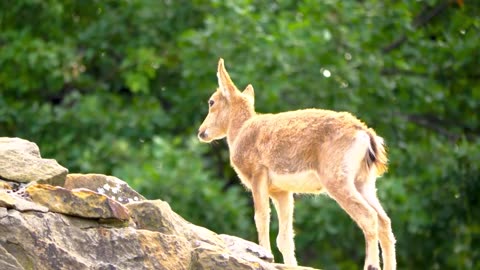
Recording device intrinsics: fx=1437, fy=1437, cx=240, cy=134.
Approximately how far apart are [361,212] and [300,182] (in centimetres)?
67

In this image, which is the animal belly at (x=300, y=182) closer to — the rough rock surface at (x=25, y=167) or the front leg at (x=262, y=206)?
the front leg at (x=262, y=206)

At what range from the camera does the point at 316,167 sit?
11406 mm

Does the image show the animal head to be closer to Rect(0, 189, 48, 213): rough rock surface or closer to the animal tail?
the animal tail

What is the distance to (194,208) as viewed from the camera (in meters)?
20.7

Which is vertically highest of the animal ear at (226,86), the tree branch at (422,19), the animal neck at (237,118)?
the animal ear at (226,86)

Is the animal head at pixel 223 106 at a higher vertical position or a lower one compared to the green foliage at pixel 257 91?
higher

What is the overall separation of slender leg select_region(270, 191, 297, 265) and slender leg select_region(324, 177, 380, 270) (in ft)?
2.34

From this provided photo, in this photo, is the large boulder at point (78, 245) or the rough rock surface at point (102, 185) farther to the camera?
the rough rock surface at point (102, 185)

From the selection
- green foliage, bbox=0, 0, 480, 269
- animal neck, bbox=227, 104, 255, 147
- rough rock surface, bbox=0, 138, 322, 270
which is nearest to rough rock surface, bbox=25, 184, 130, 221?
rough rock surface, bbox=0, 138, 322, 270

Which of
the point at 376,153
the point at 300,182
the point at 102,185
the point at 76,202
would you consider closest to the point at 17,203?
the point at 76,202

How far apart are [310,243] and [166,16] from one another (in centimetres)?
444

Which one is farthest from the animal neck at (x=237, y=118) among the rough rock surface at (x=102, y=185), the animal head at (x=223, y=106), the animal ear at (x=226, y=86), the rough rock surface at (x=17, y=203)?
the rough rock surface at (x=17, y=203)

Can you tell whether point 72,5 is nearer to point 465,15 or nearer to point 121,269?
point 465,15

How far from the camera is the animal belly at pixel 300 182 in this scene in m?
11.5
